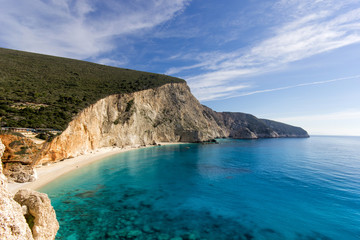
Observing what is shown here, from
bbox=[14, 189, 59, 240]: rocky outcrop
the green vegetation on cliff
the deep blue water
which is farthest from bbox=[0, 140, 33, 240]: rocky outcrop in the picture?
the green vegetation on cliff

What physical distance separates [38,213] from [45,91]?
113 ft

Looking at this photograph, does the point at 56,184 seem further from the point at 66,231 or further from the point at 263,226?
the point at 263,226

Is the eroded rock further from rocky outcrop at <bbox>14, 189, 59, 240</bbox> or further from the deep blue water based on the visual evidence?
rocky outcrop at <bbox>14, 189, 59, 240</bbox>

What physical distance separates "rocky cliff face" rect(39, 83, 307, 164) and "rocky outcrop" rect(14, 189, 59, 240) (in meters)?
16.9

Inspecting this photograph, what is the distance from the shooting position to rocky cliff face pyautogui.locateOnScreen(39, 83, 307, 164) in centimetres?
2889

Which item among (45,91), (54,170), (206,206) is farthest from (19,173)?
(45,91)

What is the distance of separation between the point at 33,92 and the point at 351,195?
47.8 meters

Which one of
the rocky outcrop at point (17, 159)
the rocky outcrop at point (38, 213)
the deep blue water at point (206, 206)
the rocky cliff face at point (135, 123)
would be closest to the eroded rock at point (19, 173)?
the rocky outcrop at point (17, 159)

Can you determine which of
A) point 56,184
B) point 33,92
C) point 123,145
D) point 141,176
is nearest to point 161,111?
point 123,145

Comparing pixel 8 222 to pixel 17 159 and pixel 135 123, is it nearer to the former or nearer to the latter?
pixel 17 159

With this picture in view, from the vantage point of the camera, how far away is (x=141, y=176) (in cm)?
2228

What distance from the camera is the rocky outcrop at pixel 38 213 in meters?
7.34

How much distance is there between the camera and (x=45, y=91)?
109 feet

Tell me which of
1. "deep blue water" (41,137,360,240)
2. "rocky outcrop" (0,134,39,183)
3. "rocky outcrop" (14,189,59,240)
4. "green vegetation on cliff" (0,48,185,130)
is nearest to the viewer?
"rocky outcrop" (14,189,59,240)
